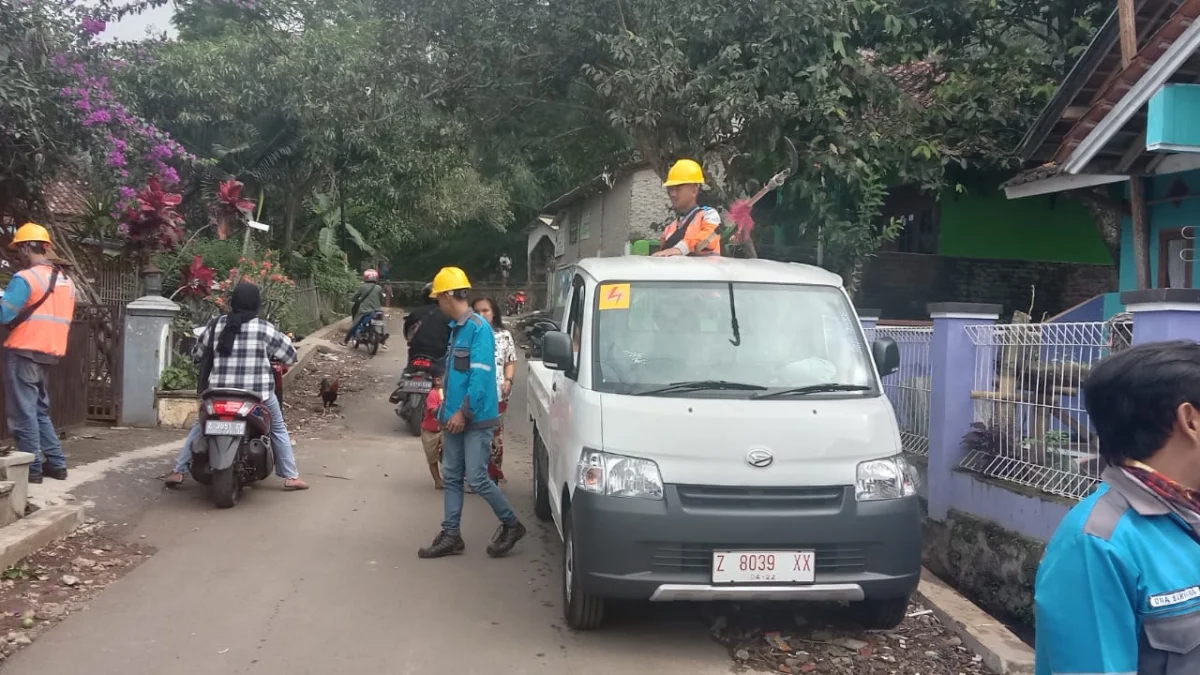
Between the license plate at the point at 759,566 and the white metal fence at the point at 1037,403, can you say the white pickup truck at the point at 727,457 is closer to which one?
the license plate at the point at 759,566

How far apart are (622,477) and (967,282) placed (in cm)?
1018

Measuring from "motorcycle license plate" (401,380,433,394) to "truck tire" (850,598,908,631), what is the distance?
22.5 feet

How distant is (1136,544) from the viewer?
6.04ft

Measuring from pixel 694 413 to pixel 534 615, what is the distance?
156 cm

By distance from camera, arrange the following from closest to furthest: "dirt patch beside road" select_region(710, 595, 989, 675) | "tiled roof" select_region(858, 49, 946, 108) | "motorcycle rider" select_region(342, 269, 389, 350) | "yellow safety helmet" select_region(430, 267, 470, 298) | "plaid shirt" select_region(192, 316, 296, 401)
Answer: "dirt patch beside road" select_region(710, 595, 989, 675)
"yellow safety helmet" select_region(430, 267, 470, 298)
"plaid shirt" select_region(192, 316, 296, 401)
"tiled roof" select_region(858, 49, 946, 108)
"motorcycle rider" select_region(342, 269, 389, 350)

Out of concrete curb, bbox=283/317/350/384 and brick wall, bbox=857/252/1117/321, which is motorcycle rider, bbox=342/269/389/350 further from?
brick wall, bbox=857/252/1117/321

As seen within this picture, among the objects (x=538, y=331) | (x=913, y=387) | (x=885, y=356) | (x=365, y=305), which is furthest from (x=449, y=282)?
(x=365, y=305)

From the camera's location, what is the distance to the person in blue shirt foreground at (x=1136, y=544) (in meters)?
1.82

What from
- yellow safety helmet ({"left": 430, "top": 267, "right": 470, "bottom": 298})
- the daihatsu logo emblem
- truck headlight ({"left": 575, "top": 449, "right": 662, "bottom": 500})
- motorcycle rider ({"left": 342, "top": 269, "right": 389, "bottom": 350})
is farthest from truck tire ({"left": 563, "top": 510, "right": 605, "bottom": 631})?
motorcycle rider ({"left": 342, "top": 269, "right": 389, "bottom": 350})

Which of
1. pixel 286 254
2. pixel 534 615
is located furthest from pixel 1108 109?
pixel 286 254

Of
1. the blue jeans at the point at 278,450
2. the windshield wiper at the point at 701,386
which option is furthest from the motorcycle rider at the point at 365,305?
the windshield wiper at the point at 701,386

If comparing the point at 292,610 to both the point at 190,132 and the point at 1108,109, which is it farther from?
the point at 190,132

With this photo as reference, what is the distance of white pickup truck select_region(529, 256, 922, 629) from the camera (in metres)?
4.82

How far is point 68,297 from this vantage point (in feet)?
24.6
